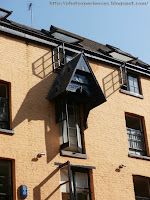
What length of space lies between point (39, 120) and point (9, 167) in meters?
2.59

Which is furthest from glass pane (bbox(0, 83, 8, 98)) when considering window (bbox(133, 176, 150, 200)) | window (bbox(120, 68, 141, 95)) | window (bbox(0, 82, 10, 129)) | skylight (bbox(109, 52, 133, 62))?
skylight (bbox(109, 52, 133, 62))

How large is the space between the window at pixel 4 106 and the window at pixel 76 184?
306cm

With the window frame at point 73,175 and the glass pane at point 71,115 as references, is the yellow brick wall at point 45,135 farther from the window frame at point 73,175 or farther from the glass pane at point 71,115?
the glass pane at point 71,115

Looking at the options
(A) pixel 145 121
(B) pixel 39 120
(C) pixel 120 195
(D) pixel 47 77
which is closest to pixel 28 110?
(B) pixel 39 120

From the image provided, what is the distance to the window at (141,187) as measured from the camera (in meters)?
21.2

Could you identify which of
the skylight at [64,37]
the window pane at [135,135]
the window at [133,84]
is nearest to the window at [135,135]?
the window pane at [135,135]

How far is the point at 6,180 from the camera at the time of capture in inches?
671

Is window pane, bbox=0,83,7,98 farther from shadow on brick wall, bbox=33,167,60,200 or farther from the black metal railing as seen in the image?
the black metal railing

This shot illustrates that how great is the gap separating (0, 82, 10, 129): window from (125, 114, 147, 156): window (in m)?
6.75

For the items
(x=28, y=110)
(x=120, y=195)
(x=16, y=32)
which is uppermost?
(x=16, y=32)

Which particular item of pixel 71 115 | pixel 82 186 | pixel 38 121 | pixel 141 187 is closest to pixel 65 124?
pixel 71 115

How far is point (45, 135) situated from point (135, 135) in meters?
5.71

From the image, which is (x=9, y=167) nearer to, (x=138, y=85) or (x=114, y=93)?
(x=114, y=93)

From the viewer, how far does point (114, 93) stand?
2272 cm
